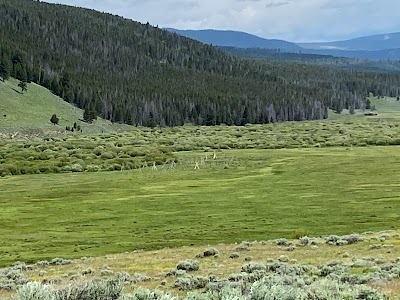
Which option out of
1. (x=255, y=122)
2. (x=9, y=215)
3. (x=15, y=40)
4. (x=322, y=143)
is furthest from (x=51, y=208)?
(x=15, y=40)

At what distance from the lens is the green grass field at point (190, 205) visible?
37719 mm

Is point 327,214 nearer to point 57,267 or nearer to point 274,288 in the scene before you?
point 57,267

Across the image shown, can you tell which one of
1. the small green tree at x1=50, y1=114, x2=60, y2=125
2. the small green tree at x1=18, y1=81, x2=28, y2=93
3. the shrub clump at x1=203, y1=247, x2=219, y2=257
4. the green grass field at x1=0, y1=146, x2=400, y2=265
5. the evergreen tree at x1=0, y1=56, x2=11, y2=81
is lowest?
the green grass field at x1=0, y1=146, x2=400, y2=265

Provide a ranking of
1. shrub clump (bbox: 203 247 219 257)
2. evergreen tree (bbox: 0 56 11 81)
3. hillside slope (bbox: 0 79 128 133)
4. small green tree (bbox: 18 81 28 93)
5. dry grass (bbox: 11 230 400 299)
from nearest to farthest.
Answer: dry grass (bbox: 11 230 400 299) → shrub clump (bbox: 203 247 219 257) → hillside slope (bbox: 0 79 128 133) → small green tree (bbox: 18 81 28 93) → evergreen tree (bbox: 0 56 11 81)

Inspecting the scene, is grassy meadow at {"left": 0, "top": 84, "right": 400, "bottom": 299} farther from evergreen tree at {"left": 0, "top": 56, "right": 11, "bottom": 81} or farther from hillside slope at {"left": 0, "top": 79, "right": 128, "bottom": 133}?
evergreen tree at {"left": 0, "top": 56, "right": 11, "bottom": 81}

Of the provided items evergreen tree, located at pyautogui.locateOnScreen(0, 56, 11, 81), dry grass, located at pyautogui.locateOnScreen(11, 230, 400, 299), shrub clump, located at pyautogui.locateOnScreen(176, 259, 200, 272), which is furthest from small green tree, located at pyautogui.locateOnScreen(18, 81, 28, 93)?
shrub clump, located at pyautogui.locateOnScreen(176, 259, 200, 272)

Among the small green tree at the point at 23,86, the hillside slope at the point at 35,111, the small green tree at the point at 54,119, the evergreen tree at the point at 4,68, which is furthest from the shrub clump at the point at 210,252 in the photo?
the evergreen tree at the point at 4,68

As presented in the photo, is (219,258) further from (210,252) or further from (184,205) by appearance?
(184,205)

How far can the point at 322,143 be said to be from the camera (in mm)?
118250

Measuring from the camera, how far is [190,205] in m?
50.3

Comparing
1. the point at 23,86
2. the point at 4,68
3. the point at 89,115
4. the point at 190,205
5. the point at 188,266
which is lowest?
the point at 190,205

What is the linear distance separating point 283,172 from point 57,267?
4764cm

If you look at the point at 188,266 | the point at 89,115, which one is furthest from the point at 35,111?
the point at 188,266

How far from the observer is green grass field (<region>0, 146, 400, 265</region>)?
124ft
